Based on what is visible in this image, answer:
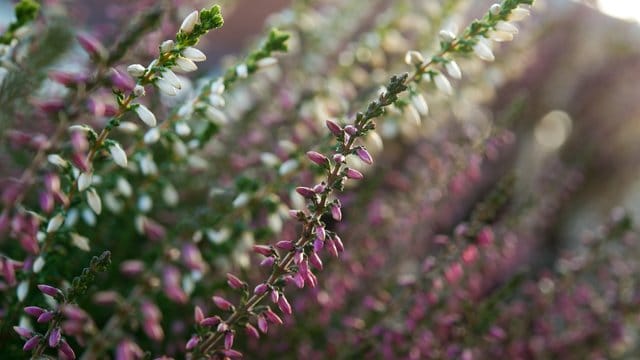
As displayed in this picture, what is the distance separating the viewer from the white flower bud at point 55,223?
1.33m

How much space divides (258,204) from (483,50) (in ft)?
2.68

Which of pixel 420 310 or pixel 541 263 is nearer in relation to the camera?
pixel 420 310

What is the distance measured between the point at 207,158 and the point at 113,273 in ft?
2.12

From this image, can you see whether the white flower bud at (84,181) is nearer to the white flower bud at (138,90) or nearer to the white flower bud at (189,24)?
the white flower bud at (138,90)

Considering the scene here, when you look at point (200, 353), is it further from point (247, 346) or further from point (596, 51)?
point (596, 51)

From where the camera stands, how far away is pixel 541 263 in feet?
14.9

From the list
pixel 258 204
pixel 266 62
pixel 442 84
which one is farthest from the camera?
pixel 258 204

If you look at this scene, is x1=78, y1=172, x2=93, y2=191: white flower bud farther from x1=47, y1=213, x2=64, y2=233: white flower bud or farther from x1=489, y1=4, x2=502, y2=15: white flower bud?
x1=489, y1=4, x2=502, y2=15: white flower bud

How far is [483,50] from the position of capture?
142cm

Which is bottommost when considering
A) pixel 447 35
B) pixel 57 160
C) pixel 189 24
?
pixel 57 160

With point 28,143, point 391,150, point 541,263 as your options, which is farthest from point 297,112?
point 541,263

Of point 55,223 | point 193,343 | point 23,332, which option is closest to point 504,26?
point 193,343

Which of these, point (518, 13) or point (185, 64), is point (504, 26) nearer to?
point (518, 13)

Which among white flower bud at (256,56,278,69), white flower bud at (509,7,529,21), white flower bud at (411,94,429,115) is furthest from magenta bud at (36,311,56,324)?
white flower bud at (509,7,529,21)
